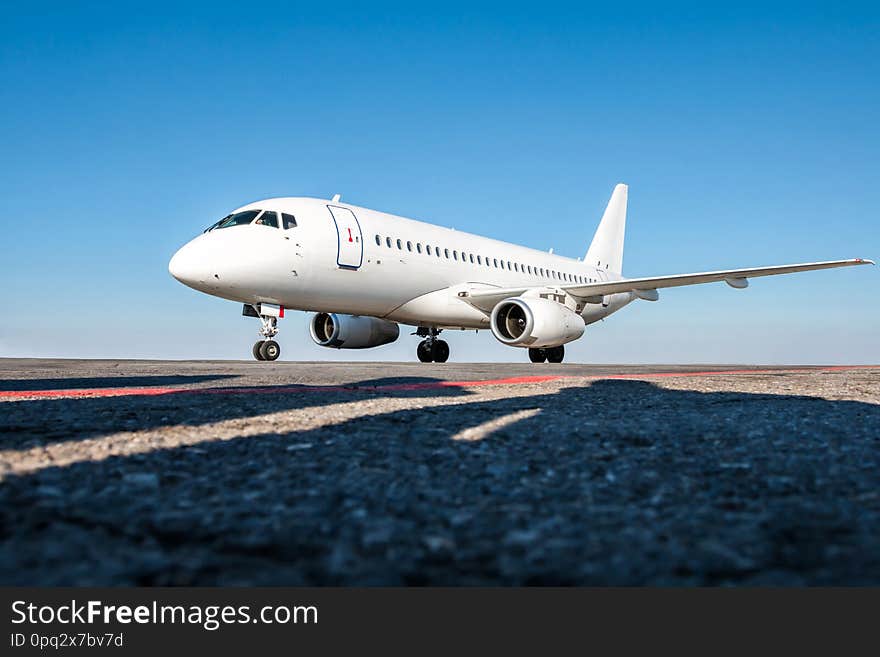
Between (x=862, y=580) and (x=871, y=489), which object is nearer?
(x=862, y=580)

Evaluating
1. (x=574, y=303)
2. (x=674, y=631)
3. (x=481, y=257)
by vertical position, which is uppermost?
(x=481, y=257)

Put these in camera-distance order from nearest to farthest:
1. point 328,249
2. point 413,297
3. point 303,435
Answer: point 303,435 < point 328,249 < point 413,297

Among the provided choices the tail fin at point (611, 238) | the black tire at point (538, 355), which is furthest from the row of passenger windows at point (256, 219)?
the tail fin at point (611, 238)

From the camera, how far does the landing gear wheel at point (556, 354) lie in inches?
663

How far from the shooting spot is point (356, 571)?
1073 millimetres

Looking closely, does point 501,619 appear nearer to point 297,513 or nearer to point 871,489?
point 297,513

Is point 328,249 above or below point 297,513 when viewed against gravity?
above

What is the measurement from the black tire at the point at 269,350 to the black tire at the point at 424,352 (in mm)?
5580

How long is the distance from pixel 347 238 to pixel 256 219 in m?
1.77

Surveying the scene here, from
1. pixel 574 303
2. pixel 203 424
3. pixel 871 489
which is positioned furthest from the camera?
pixel 574 303

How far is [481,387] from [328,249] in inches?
247

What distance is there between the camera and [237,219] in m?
11.0

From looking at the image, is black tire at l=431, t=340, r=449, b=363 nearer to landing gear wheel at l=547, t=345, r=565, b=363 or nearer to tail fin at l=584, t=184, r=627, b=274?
landing gear wheel at l=547, t=345, r=565, b=363

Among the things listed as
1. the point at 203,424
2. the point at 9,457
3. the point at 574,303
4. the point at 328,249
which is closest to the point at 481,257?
the point at 574,303
